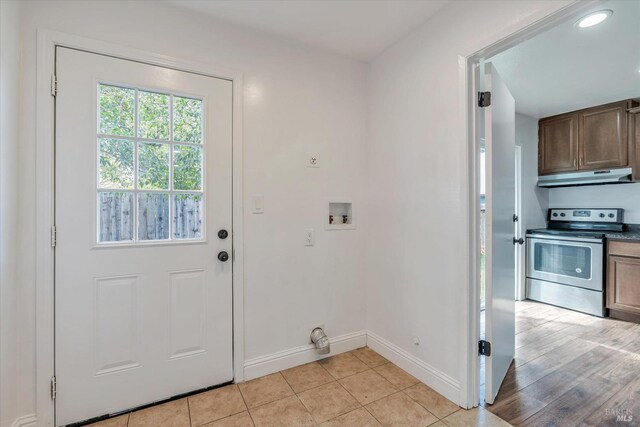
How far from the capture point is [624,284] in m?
3.03

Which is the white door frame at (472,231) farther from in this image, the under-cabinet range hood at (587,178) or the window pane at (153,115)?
the under-cabinet range hood at (587,178)

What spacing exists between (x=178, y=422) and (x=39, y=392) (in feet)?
2.34

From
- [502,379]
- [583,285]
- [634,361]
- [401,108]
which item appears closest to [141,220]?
[401,108]

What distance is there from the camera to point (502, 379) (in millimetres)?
1961

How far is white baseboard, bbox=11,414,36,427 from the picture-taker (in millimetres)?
1426

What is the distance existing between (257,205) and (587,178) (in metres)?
3.93

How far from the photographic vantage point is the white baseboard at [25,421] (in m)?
1.43

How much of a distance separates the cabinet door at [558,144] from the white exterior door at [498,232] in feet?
7.23

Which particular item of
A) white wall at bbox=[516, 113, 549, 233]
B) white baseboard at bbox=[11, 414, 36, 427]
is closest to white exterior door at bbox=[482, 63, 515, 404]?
white wall at bbox=[516, 113, 549, 233]

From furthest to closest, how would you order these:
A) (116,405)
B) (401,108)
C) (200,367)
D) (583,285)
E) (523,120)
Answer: (523,120) → (583,285) → (401,108) → (200,367) → (116,405)

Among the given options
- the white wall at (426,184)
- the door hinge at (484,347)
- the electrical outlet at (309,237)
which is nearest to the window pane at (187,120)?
the electrical outlet at (309,237)

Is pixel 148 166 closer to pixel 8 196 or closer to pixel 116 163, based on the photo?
pixel 116 163

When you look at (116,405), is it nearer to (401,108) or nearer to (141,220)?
(141,220)

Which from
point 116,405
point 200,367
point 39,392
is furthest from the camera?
point 200,367
